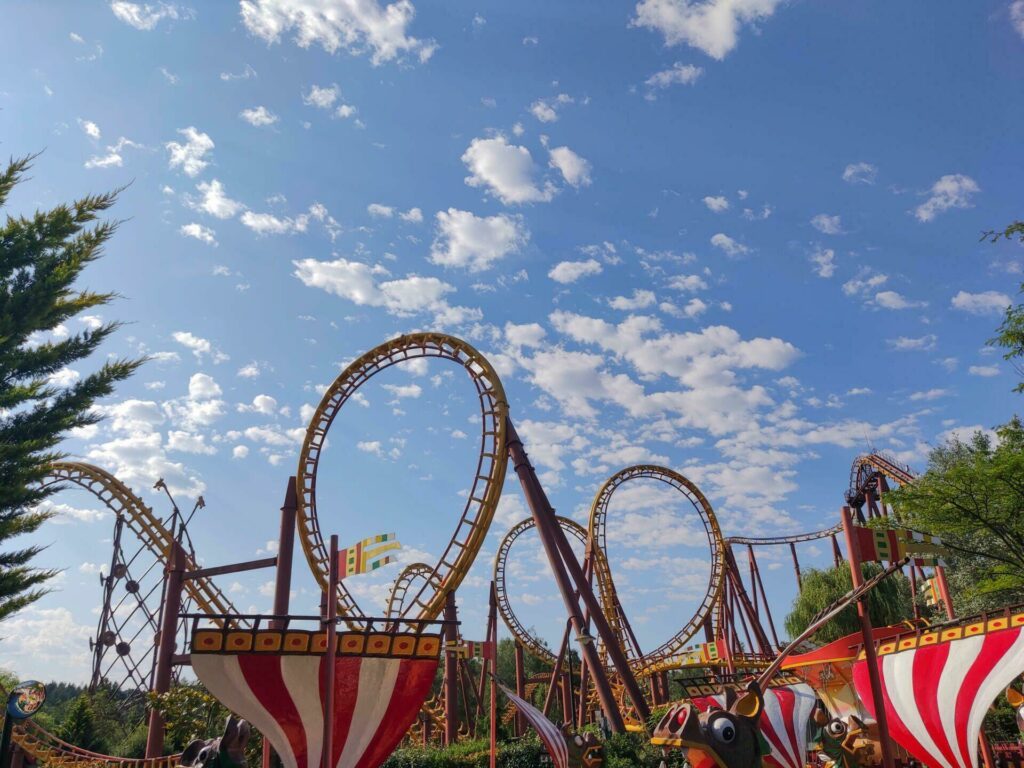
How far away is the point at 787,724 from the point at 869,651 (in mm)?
3201

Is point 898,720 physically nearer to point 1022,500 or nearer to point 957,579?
point 1022,500

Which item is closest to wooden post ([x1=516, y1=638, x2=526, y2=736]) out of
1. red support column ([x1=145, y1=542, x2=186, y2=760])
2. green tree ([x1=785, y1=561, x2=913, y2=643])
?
green tree ([x1=785, y1=561, x2=913, y2=643])

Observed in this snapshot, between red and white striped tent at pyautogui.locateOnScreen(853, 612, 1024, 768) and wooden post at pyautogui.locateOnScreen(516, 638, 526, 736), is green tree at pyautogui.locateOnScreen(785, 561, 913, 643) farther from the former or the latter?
red and white striped tent at pyautogui.locateOnScreen(853, 612, 1024, 768)

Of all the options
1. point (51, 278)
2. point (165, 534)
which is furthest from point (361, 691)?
point (165, 534)

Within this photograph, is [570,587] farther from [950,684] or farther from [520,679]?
[520,679]

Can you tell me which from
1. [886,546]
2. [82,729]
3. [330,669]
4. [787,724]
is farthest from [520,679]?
[330,669]

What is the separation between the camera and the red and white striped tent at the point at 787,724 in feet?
27.2

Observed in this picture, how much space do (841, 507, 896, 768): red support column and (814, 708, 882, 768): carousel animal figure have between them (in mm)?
803

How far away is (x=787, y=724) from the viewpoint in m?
8.41

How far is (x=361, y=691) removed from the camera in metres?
6.49

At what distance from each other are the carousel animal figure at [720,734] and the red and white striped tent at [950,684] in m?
1.15

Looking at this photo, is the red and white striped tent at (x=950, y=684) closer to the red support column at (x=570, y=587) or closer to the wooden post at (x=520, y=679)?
the red support column at (x=570, y=587)

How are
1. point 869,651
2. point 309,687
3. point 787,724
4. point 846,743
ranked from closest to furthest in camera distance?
1. point 869,651
2. point 309,687
3. point 846,743
4. point 787,724

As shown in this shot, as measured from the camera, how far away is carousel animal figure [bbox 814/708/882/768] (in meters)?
6.88
